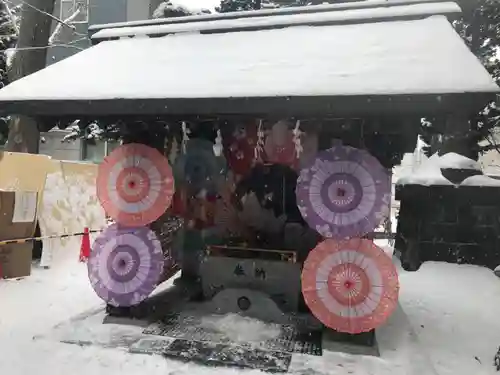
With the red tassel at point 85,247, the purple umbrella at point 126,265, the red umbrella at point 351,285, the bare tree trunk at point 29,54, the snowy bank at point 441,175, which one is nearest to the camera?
the red umbrella at point 351,285

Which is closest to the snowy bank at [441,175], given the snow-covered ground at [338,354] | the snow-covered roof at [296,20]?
the snow-covered ground at [338,354]

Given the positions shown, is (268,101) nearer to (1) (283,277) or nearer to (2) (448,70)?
(2) (448,70)

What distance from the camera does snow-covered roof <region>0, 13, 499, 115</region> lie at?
462cm

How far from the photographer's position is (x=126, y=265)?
6160mm

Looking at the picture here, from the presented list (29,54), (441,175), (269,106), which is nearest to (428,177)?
(441,175)

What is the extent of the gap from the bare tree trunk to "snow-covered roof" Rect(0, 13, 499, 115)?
5.04 metres

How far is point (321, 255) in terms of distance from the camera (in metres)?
5.48

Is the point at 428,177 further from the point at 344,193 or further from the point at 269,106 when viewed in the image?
the point at 269,106

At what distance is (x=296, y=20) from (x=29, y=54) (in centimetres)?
798

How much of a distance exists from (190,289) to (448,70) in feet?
17.6

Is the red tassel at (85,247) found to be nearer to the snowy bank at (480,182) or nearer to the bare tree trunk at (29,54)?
the bare tree trunk at (29,54)

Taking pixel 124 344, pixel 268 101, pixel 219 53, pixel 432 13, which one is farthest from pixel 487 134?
pixel 124 344

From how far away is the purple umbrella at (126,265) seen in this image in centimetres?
611

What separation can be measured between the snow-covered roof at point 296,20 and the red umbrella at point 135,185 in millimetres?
2584
